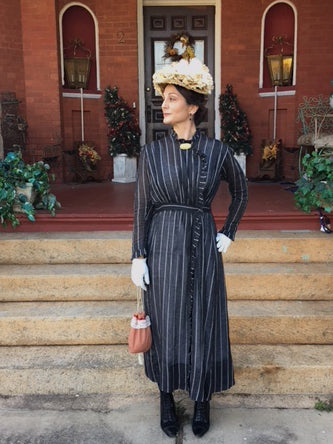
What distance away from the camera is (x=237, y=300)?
11.2 ft

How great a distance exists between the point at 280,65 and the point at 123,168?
2700 millimetres

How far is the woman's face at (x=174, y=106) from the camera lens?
2.24 m

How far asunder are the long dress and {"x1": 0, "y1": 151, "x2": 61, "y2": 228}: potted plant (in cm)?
204

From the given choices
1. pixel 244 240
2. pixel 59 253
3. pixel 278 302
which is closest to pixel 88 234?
pixel 59 253

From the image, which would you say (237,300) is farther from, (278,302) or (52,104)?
(52,104)

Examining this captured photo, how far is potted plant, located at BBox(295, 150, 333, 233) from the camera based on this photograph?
13.0 ft

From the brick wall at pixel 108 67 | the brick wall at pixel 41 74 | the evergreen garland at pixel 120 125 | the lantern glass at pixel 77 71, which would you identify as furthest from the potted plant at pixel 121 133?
the brick wall at pixel 41 74

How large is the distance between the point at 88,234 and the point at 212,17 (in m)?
4.64

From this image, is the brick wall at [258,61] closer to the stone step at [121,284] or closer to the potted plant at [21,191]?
the potted plant at [21,191]

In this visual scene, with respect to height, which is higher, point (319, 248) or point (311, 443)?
point (319, 248)

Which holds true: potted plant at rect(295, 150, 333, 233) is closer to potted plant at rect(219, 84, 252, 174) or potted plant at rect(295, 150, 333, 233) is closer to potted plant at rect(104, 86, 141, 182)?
potted plant at rect(219, 84, 252, 174)

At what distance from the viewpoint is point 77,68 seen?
701cm

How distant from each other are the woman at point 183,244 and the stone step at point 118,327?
760 millimetres

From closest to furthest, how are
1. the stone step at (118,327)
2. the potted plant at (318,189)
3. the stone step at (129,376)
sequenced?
the stone step at (129,376)
the stone step at (118,327)
the potted plant at (318,189)
